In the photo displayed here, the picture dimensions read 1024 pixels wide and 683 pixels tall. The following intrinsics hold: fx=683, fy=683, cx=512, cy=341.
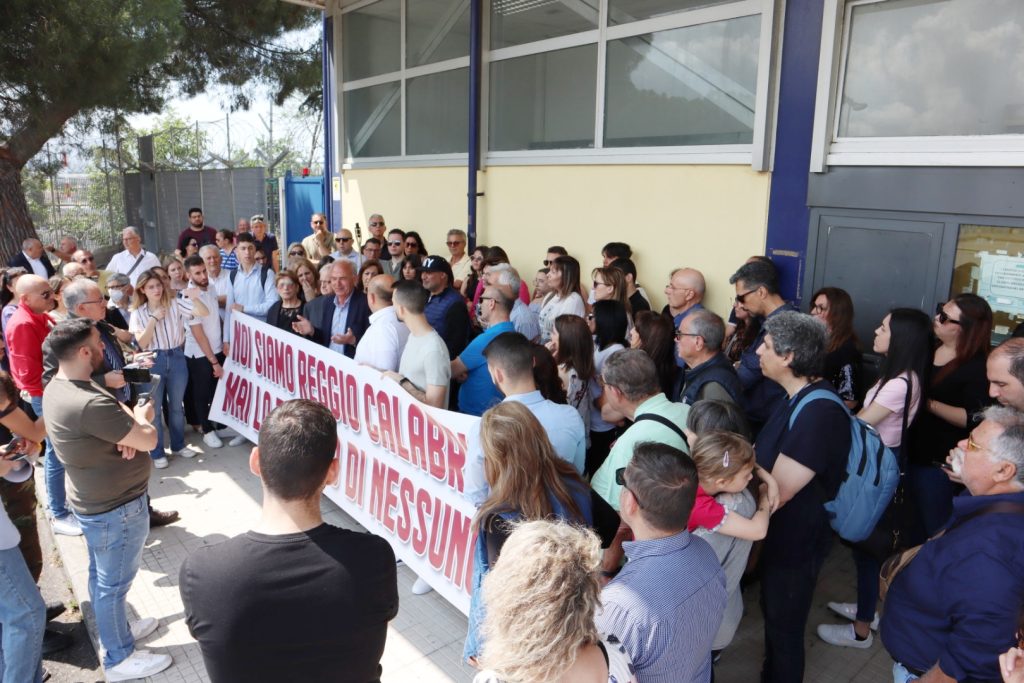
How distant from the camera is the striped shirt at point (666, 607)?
73.9 inches

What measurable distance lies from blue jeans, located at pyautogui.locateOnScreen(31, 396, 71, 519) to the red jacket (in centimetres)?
15

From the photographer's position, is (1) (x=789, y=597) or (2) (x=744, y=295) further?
(2) (x=744, y=295)

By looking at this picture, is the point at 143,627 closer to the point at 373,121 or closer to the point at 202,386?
the point at 202,386

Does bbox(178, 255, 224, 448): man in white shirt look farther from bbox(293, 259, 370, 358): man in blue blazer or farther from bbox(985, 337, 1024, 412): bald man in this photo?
bbox(985, 337, 1024, 412): bald man

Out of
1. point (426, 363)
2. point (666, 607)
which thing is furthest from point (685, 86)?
point (666, 607)

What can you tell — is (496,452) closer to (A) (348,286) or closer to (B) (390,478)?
(B) (390,478)

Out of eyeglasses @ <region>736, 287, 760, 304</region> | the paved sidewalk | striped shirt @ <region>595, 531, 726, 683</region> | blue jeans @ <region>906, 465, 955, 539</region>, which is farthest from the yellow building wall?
striped shirt @ <region>595, 531, 726, 683</region>

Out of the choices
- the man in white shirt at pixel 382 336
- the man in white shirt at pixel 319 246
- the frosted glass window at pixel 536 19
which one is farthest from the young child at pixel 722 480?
the man in white shirt at pixel 319 246

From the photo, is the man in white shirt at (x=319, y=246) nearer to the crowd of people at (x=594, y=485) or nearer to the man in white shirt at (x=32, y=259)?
the man in white shirt at (x=32, y=259)

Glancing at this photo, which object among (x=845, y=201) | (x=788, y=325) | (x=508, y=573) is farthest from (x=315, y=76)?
(x=508, y=573)

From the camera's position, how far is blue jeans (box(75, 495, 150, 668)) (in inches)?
123

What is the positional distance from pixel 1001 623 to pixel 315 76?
1517 centimetres

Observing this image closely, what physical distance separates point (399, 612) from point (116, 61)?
9.72 meters

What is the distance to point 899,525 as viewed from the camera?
358 cm
